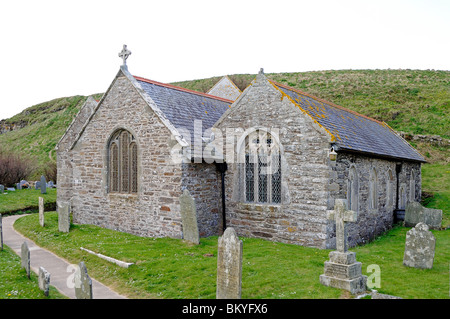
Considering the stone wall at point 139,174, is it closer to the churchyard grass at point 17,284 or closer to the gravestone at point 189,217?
the gravestone at point 189,217

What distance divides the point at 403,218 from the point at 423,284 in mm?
10984

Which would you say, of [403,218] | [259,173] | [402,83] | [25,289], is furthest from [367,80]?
[25,289]

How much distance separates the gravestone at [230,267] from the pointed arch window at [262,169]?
564 centimetres

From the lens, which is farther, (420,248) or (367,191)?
(367,191)

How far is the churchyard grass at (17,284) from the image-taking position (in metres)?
8.36

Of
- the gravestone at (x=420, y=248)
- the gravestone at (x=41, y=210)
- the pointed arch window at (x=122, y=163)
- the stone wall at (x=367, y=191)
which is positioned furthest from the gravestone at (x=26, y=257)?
the gravestone at (x=420, y=248)

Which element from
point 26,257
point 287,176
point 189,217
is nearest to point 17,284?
point 26,257

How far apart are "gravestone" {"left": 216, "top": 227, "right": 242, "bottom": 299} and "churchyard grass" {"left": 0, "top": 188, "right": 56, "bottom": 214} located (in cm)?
1987

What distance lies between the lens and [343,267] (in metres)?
8.32

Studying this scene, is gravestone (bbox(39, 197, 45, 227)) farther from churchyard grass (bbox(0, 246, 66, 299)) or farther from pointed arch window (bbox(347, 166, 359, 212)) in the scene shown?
pointed arch window (bbox(347, 166, 359, 212))

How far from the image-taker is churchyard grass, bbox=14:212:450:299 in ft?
27.3

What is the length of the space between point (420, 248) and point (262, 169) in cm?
585

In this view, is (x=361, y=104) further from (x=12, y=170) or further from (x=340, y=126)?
(x=12, y=170)
